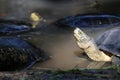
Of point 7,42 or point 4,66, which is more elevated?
point 7,42

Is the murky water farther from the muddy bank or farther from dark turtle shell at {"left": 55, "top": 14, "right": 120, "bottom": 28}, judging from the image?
Answer: the muddy bank

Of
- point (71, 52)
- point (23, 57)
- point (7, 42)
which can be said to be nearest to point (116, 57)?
point (71, 52)

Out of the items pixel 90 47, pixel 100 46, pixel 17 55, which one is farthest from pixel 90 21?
pixel 17 55

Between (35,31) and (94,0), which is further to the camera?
(94,0)

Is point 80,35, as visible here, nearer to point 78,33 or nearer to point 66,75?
point 78,33

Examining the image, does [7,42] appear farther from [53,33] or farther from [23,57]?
[53,33]

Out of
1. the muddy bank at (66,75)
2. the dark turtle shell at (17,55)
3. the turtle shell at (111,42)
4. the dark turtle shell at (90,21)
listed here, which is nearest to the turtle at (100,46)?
the turtle shell at (111,42)

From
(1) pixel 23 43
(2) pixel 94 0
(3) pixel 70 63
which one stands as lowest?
(3) pixel 70 63

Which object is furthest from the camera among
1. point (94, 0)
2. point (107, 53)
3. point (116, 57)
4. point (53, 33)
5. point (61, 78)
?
point (94, 0)
